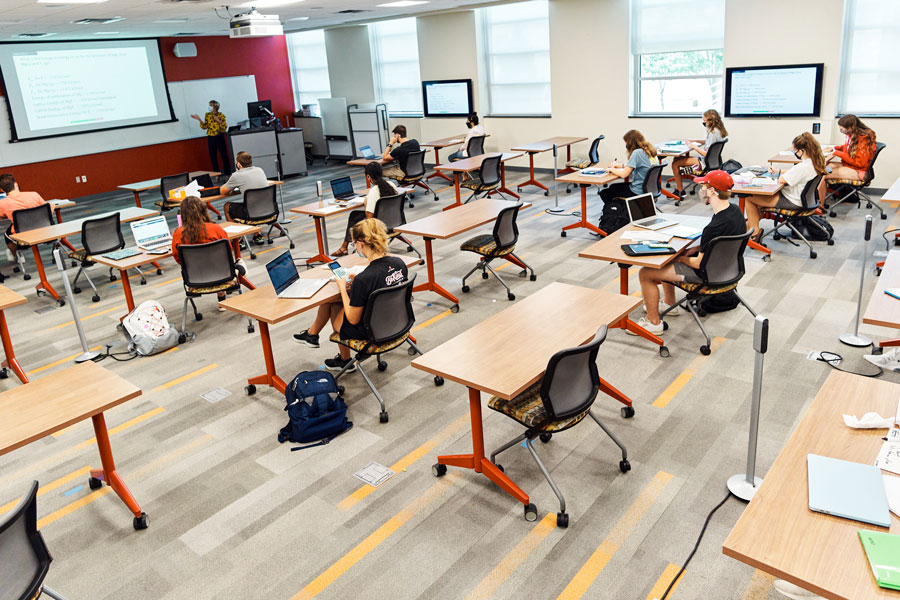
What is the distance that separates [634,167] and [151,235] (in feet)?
17.4

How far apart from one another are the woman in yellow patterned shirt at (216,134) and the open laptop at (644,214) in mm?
11076

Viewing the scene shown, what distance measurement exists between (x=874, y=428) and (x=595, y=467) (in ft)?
5.36

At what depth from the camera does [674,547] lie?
3.29 m

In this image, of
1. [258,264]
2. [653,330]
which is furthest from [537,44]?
[653,330]

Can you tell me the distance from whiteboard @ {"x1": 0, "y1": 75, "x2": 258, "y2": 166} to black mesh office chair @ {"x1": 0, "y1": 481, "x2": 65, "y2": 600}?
1260 cm

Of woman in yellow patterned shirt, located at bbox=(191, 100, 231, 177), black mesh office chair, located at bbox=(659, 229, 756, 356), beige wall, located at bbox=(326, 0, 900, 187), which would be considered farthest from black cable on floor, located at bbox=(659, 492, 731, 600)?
woman in yellow patterned shirt, located at bbox=(191, 100, 231, 177)

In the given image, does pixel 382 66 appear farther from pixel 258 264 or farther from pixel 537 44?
pixel 258 264

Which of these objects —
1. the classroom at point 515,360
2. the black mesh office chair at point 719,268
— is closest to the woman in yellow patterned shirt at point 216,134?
the classroom at point 515,360

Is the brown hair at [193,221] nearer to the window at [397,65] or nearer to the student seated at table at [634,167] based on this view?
the student seated at table at [634,167]

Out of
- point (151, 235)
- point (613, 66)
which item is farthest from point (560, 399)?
point (613, 66)

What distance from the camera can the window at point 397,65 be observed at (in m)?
15.0

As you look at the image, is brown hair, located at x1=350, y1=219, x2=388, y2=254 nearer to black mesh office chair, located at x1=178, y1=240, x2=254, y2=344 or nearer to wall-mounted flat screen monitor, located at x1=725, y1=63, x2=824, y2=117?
black mesh office chair, located at x1=178, y1=240, x2=254, y2=344

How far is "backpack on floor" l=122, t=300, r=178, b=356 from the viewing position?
5996mm

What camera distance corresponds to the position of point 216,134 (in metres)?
14.6
